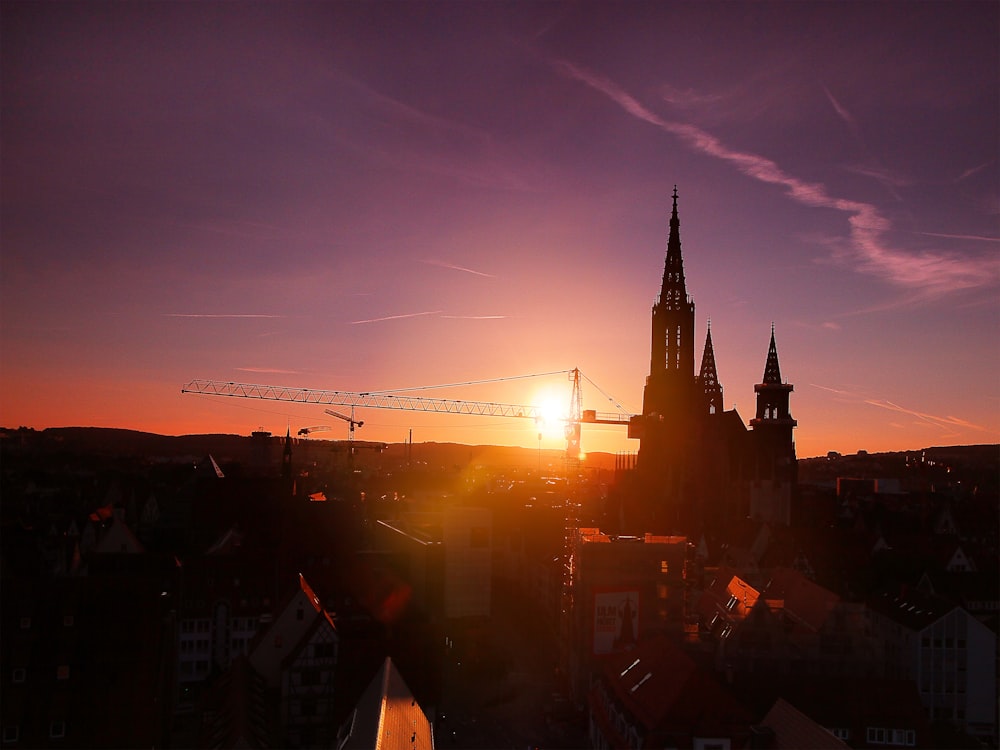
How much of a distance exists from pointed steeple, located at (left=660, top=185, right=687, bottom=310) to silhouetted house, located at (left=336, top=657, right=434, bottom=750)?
41.9 meters

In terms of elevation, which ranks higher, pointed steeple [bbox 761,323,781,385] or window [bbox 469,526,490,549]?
pointed steeple [bbox 761,323,781,385]

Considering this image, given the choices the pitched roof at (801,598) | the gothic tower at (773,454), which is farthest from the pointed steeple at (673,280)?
the pitched roof at (801,598)

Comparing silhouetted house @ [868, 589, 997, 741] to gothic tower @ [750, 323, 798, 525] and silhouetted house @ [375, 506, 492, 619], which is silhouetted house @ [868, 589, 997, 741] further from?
gothic tower @ [750, 323, 798, 525]

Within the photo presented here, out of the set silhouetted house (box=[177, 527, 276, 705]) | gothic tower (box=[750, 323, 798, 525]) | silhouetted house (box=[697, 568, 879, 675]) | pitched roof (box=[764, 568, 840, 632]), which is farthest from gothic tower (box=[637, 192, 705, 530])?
silhouetted house (box=[177, 527, 276, 705])

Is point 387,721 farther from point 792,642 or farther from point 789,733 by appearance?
point 792,642

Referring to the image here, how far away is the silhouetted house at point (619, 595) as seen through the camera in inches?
1271

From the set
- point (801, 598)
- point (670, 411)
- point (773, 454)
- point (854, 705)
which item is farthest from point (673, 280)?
point (854, 705)

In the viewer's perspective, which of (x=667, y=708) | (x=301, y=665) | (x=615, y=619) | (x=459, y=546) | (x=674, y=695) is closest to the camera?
(x=667, y=708)

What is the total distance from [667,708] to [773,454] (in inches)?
1994

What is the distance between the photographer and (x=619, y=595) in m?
32.7

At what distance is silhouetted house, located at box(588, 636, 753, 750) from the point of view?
21.3 m

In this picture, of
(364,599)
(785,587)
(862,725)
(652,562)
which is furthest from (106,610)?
(785,587)

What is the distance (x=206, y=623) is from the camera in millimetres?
34156

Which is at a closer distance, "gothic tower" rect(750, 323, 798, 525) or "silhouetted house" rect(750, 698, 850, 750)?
"silhouetted house" rect(750, 698, 850, 750)
